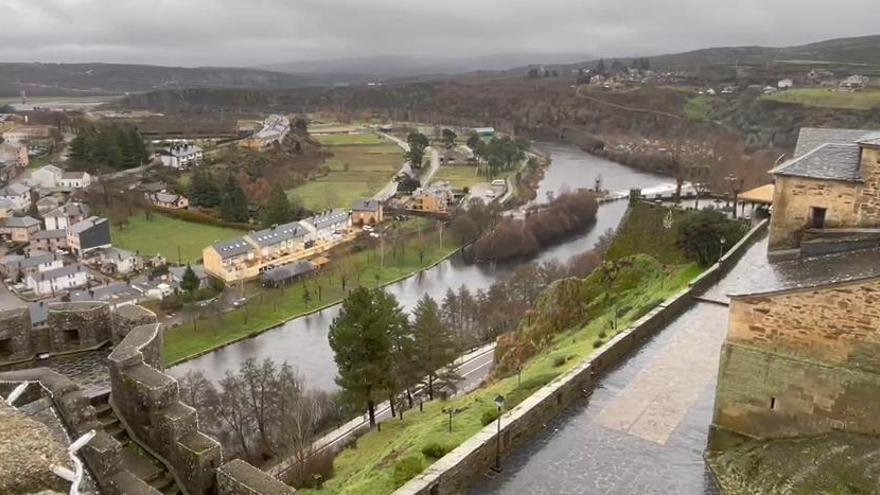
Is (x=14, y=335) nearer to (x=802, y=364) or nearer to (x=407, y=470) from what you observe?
(x=407, y=470)

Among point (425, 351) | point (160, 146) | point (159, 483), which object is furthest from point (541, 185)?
point (159, 483)

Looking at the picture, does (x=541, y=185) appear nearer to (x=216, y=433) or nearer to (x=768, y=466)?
(x=216, y=433)

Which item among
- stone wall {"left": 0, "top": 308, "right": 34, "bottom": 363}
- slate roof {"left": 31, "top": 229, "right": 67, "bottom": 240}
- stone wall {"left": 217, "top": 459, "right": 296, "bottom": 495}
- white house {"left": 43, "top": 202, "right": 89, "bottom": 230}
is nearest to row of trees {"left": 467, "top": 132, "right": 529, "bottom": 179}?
white house {"left": 43, "top": 202, "right": 89, "bottom": 230}

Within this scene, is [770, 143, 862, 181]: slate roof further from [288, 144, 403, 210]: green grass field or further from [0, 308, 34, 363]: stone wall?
[288, 144, 403, 210]: green grass field

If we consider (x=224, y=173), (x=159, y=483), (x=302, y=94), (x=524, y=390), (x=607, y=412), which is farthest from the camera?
(x=302, y=94)

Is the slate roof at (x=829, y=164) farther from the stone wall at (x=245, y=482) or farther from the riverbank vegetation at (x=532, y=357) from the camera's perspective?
the stone wall at (x=245, y=482)
